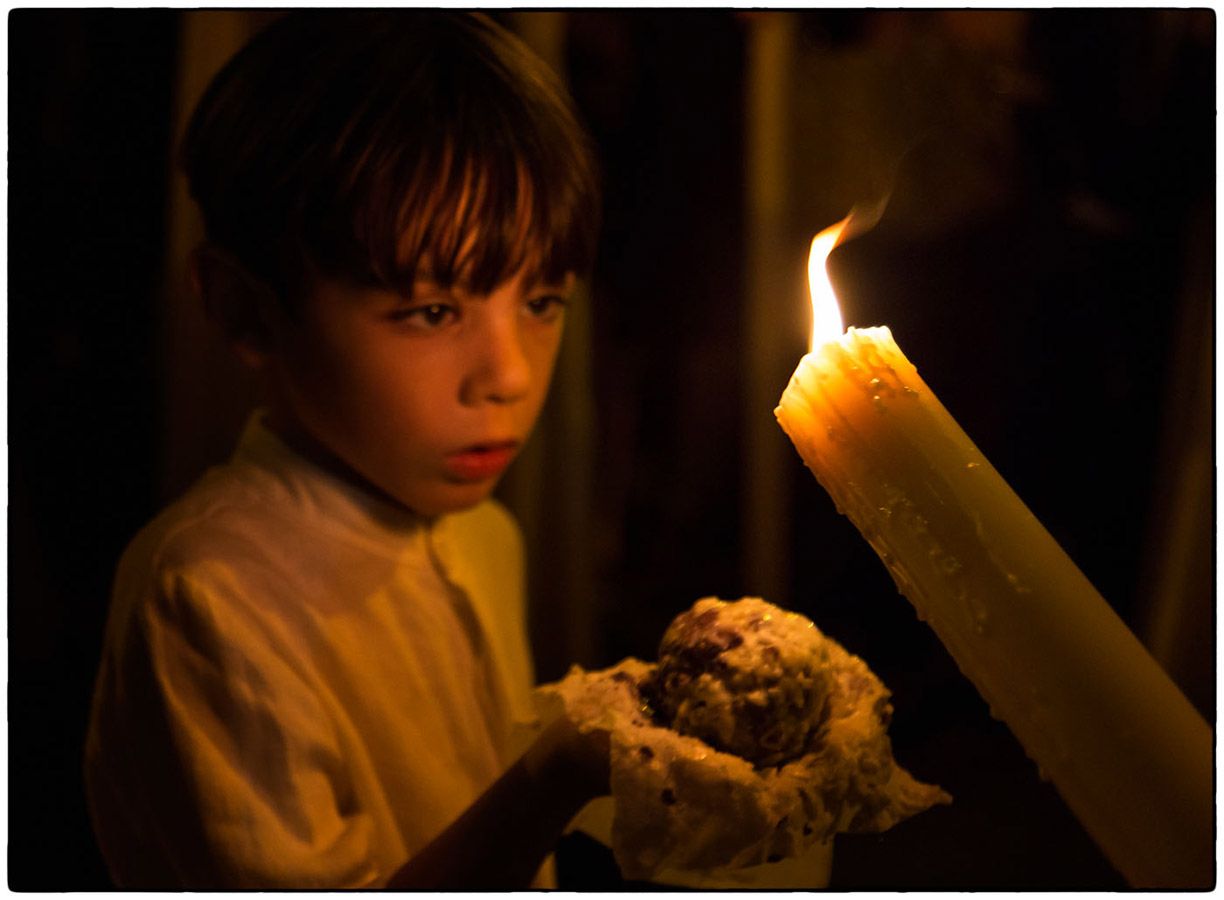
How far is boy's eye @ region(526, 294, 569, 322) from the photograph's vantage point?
2.27ft

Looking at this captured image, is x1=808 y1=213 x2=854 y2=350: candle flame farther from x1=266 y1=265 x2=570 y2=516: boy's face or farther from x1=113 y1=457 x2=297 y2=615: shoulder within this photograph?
x1=113 y1=457 x2=297 y2=615: shoulder

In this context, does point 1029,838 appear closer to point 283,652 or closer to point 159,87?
point 283,652

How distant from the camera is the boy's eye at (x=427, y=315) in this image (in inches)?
25.9

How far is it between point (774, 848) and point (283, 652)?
30 cm

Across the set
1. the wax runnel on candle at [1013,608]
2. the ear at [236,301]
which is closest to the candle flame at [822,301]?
the wax runnel on candle at [1013,608]

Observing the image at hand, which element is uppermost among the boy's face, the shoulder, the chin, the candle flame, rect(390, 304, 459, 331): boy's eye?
the candle flame

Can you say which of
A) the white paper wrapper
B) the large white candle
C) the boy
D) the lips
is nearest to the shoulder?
the boy

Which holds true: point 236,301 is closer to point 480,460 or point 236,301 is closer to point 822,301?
point 480,460

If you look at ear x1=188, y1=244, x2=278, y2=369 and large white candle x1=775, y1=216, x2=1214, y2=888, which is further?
ear x1=188, y1=244, x2=278, y2=369

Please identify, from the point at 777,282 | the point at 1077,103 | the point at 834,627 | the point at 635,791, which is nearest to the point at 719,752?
the point at 635,791

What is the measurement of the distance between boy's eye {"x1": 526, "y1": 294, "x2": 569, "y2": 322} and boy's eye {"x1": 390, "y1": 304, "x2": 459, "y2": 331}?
0.05 m

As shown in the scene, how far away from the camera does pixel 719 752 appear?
0.55 m

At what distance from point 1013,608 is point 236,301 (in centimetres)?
47

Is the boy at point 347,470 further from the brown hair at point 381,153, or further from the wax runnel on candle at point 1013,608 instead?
the wax runnel on candle at point 1013,608
